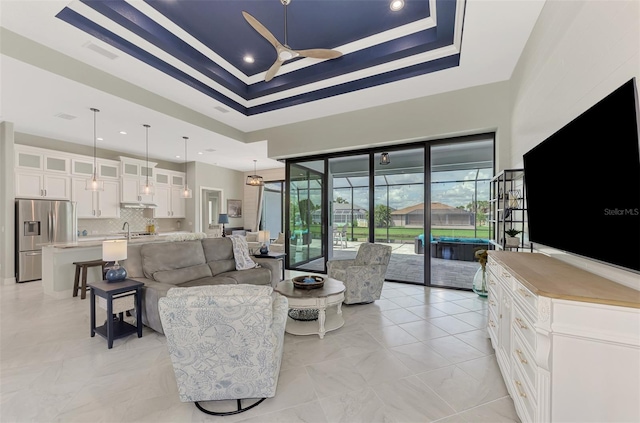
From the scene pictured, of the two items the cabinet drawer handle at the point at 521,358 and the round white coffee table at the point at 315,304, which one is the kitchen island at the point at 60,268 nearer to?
the round white coffee table at the point at 315,304

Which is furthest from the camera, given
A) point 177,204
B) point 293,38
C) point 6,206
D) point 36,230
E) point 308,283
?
point 177,204

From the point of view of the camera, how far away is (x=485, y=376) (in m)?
2.28

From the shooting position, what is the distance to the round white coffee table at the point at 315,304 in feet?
9.82

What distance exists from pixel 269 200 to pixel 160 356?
8108 mm

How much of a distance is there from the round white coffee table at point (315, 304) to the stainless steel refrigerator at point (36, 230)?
551 cm

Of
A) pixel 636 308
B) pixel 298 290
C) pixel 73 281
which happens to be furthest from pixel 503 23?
pixel 73 281

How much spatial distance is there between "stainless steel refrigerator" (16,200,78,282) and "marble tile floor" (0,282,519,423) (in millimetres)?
2448

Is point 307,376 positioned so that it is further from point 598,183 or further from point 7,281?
point 7,281

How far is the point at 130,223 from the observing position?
25.1 feet

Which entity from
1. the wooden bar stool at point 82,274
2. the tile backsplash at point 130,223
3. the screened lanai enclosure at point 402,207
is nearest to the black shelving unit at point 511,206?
the screened lanai enclosure at point 402,207

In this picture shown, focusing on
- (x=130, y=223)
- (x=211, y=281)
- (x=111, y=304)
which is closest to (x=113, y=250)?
(x=111, y=304)

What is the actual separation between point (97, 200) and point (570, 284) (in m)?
8.59

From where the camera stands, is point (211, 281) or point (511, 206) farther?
point (211, 281)

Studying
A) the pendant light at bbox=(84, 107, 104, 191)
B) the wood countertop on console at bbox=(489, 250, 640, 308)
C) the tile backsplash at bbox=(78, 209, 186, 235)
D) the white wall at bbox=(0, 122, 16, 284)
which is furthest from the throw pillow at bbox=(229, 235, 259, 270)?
the tile backsplash at bbox=(78, 209, 186, 235)
